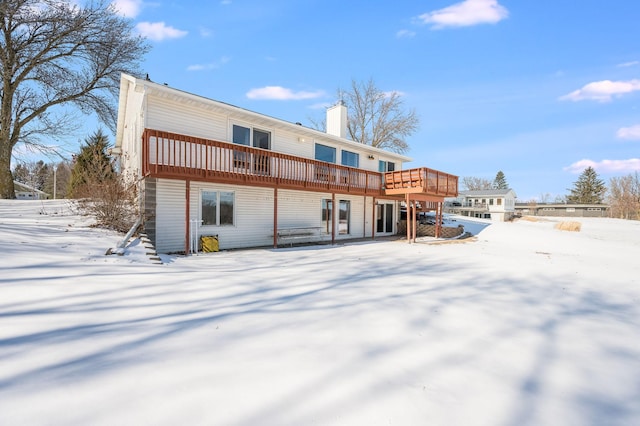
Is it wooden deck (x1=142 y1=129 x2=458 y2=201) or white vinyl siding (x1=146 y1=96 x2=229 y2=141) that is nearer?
wooden deck (x1=142 y1=129 x2=458 y2=201)

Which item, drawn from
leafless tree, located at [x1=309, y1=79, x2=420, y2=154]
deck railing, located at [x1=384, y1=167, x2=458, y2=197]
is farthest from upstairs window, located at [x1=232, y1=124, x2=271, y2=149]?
leafless tree, located at [x1=309, y1=79, x2=420, y2=154]

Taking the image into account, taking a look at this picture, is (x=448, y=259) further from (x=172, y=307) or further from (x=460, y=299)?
(x=172, y=307)

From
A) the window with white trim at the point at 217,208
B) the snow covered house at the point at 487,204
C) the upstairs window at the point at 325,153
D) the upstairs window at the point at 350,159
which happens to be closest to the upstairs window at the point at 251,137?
the window with white trim at the point at 217,208

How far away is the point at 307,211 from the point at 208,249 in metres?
5.50

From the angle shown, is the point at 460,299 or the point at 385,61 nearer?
the point at 460,299

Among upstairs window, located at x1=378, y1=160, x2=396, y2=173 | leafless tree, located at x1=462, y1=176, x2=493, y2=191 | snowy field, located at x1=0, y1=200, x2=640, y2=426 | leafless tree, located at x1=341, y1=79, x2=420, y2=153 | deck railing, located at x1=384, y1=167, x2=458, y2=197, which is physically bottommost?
snowy field, located at x1=0, y1=200, x2=640, y2=426

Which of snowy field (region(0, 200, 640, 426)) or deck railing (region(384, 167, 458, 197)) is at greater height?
deck railing (region(384, 167, 458, 197))

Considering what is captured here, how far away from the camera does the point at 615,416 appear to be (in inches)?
85.6

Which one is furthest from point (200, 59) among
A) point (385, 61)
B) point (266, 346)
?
point (266, 346)

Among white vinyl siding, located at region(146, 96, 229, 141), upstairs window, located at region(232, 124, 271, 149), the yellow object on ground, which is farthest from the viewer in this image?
upstairs window, located at region(232, 124, 271, 149)

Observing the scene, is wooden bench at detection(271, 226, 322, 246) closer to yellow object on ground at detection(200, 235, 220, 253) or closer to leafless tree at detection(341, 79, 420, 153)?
yellow object on ground at detection(200, 235, 220, 253)

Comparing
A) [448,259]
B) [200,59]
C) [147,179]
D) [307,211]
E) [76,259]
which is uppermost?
[200,59]

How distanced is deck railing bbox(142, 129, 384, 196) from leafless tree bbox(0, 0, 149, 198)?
1300cm

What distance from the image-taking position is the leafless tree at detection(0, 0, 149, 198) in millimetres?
15766
